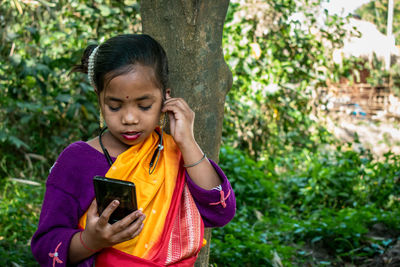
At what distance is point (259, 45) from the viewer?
5418 mm

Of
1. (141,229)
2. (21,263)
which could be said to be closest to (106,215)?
(141,229)

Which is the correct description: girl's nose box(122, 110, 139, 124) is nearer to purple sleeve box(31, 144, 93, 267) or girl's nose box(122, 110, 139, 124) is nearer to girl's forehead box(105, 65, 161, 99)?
girl's forehead box(105, 65, 161, 99)

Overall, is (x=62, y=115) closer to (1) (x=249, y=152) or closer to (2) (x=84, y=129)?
(2) (x=84, y=129)

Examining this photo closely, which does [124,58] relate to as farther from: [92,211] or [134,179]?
[92,211]

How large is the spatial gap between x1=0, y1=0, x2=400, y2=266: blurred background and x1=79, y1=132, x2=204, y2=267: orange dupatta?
1.29 metres

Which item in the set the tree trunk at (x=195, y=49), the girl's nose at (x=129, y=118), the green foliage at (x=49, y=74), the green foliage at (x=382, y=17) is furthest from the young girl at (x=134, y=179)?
the green foliage at (x=382, y=17)

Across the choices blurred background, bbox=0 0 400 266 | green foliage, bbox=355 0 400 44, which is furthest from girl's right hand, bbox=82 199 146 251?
green foliage, bbox=355 0 400 44

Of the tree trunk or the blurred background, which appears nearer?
the tree trunk

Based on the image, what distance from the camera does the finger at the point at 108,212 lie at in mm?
1406

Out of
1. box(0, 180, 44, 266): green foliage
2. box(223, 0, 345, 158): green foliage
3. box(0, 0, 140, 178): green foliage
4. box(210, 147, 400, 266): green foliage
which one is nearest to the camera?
box(0, 180, 44, 266): green foliage

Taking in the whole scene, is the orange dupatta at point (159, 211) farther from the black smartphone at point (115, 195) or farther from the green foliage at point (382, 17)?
the green foliage at point (382, 17)

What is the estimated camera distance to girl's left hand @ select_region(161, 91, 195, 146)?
5.52 feet

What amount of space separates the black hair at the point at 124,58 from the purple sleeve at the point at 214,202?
0.41 metres

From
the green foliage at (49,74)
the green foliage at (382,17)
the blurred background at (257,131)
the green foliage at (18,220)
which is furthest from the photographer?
the green foliage at (382,17)
